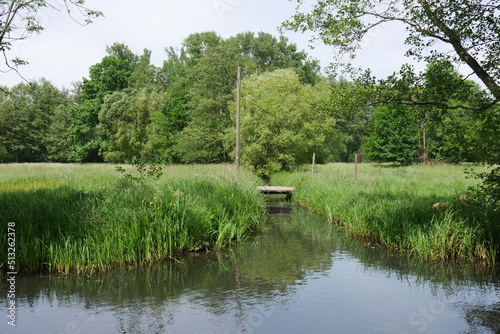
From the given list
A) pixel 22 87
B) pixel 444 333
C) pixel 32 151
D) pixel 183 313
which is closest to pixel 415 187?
pixel 444 333

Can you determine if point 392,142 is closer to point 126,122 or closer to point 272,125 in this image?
point 272,125

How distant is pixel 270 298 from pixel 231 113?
85.9 feet

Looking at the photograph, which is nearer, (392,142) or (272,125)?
(272,125)

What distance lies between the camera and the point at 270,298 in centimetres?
609

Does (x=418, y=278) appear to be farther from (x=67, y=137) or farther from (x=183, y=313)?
(x=67, y=137)

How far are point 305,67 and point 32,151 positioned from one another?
3830cm

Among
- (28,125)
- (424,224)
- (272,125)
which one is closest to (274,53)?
(272,125)

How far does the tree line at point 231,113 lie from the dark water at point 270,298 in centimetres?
281

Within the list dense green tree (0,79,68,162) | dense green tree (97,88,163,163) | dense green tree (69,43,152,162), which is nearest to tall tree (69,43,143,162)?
dense green tree (69,43,152,162)

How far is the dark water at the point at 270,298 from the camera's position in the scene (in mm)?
5098

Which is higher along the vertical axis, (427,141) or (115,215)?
(427,141)

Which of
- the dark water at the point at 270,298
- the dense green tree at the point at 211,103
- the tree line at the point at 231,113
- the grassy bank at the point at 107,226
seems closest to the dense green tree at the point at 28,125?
the tree line at the point at 231,113

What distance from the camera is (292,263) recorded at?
8.25 meters
